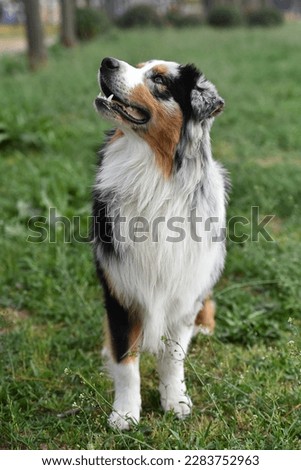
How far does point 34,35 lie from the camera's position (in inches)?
529

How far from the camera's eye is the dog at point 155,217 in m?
2.80

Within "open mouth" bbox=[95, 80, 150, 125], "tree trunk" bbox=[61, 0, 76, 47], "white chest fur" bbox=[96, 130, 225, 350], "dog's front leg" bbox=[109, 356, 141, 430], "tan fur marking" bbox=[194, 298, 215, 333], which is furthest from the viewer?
"tree trunk" bbox=[61, 0, 76, 47]

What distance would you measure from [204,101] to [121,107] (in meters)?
0.36

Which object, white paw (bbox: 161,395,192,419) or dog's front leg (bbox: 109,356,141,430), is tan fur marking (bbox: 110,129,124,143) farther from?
white paw (bbox: 161,395,192,419)

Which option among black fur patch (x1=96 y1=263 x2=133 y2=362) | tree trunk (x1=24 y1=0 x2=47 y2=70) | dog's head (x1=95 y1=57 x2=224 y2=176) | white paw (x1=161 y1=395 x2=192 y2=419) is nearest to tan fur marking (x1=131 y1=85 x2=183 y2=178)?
dog's head (x1=95 y1=57 x2=224 y2=176)

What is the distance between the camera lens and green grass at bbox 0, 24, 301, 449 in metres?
2.99

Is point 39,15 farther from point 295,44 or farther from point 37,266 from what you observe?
point 37,266

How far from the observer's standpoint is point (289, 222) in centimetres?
514

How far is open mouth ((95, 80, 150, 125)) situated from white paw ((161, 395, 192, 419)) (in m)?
1.38

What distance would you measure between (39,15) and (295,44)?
6523 millimetres

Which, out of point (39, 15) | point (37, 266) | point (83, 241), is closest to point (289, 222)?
point (83, 241)

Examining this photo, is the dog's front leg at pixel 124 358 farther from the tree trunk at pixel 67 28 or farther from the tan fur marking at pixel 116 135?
the tree trunk at pixel 67 28

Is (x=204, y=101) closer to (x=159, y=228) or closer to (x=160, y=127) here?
(x=160, y=127)

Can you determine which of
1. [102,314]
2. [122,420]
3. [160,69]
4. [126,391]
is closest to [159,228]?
[160,69]
